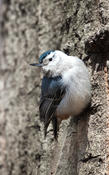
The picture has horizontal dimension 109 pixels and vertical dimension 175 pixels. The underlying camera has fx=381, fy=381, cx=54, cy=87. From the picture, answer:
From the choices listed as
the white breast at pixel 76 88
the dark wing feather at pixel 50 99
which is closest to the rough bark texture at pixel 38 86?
the white breast at pixel 76 88

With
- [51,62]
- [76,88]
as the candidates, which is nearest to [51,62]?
[51,62]

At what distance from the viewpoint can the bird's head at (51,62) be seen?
3.93 meters

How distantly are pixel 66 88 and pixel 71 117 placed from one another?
327mm

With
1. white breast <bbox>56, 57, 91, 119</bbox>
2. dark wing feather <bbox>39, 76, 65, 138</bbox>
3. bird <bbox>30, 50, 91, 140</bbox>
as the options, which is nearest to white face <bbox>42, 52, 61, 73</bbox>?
bird <bbox>30, 50, 91, 140</bbox>

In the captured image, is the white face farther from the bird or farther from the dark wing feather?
the dark wing feather

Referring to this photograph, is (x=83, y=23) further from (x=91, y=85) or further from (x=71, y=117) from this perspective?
(x=71, y=117)

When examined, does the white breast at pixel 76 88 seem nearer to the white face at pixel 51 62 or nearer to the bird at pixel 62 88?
the bird at pixel 62 88

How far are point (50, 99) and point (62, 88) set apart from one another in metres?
0.21

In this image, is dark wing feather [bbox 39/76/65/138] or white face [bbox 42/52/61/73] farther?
white face [bbox 42/52/61/73]

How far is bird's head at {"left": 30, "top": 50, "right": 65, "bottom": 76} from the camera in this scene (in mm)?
3930

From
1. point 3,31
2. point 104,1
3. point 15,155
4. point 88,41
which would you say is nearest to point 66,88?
point 88,41

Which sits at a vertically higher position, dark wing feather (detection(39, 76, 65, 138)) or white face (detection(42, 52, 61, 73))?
white face (detection(42, 52, 61, 73))

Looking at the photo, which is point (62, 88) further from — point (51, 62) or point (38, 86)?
point (38, 86)

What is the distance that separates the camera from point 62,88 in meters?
3.76
